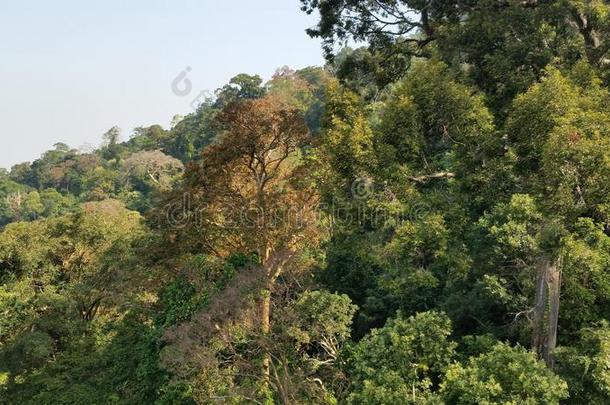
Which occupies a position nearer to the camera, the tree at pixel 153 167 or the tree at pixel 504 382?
the tree at pixel 504 382

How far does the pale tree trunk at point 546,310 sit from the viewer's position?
6848 millimetres

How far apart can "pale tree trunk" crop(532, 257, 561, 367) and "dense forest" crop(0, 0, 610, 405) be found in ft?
0.08

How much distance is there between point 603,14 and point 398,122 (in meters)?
3.12

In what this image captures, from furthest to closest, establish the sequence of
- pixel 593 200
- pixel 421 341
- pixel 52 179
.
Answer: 1. pixel 52 179
2. pixel 421 341
3. pixel 593 200

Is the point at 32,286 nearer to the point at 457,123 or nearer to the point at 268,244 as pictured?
the point at 268,244

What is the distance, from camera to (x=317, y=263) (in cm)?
1176

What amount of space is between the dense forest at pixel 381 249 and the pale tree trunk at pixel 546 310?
0.08 feet

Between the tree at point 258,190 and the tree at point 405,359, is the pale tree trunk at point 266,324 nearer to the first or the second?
the tree at point 258,190

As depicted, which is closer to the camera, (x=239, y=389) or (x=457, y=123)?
(x=457, y=123)

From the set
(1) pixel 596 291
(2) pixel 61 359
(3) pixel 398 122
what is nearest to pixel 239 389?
(3) pixel 398 122

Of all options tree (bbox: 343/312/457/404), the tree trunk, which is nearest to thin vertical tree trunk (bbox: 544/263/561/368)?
tree (bbox: 343/312/457/404)

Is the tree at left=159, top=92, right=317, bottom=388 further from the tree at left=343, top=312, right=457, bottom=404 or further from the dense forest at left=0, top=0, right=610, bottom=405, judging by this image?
the tree at left=343, top=312, right=457, bottom=404

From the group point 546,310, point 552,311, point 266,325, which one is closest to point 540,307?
point 546,310

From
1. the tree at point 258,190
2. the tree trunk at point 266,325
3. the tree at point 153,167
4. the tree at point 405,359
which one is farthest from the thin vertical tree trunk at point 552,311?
the tree at point 153,167
